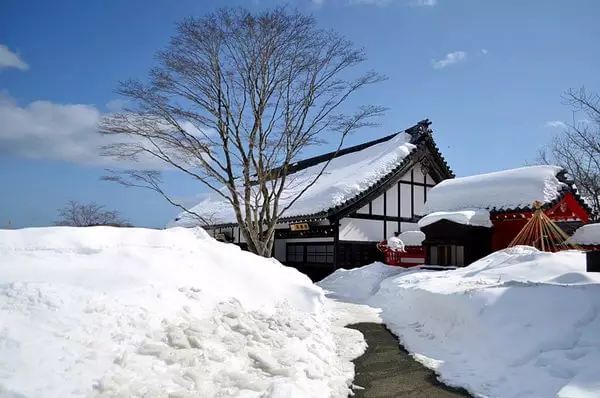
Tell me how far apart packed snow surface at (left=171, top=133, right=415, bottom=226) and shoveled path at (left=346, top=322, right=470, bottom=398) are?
1034 cm

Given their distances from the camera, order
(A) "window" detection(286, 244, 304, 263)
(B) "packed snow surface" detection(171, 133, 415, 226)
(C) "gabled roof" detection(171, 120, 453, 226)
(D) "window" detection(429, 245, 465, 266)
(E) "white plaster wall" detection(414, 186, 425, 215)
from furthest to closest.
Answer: (E) "white plaster wall" detection(414, 186, 425, 215) → (A) "window" detection(286, 244, 304, 263) → (B) "packed snow surface" detection(171, 133, 415, 226) → (C) "gabled roof" detection(171, 120, 453, 226) → (D) "window" detection(429, 245, 465, 266)

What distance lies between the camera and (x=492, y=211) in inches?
597

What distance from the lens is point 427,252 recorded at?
17141 mm

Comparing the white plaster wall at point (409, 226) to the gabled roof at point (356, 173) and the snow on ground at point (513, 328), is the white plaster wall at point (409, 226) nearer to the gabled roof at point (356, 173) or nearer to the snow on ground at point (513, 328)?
the gabled roof at point (356, 173)

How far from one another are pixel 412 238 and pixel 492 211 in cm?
366

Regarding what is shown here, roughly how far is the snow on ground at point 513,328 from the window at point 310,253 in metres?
8.43

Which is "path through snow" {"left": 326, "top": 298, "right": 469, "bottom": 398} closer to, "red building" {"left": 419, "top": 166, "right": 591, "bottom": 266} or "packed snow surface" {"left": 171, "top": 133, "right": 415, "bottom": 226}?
"red building" {"left": 419, "top": 166, "right": 591, "bottom": 266}

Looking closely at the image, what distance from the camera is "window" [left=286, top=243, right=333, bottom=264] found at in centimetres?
1864

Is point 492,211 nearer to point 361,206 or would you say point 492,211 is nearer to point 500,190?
point 500,190

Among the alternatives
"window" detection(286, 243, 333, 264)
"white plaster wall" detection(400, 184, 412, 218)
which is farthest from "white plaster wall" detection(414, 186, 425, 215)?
"window" detection(286, 243, 333, 264)

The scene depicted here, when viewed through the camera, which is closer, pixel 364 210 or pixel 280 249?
pixel 364 210

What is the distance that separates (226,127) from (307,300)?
8.28m

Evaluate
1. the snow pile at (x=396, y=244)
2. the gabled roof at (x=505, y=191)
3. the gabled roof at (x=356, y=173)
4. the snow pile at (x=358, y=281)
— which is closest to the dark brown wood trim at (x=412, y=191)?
the gabled roof at (x=356, y=173)

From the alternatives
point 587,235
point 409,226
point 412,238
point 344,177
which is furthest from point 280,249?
point 587,235
